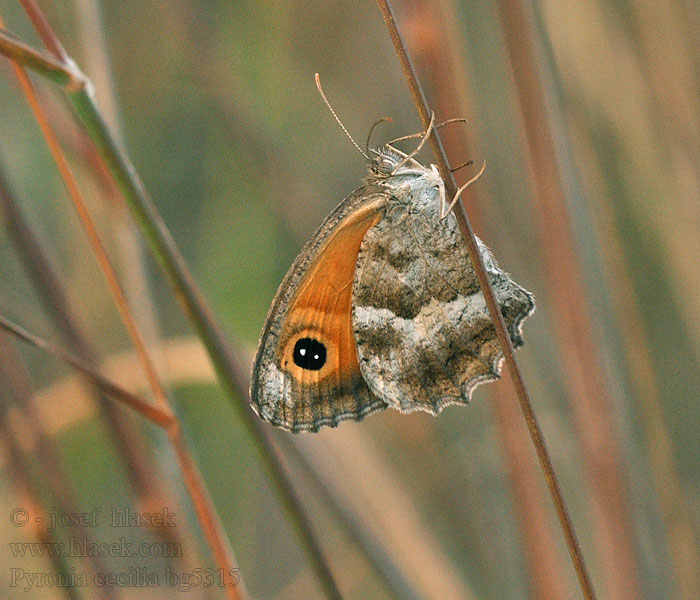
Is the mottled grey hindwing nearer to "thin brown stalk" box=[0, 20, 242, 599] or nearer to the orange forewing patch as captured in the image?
the orange forewing patch

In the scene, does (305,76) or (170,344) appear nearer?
(170,344)

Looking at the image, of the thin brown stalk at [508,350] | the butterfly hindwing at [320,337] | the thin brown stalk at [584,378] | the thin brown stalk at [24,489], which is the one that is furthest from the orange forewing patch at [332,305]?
the thin brown stalk at [24,489]

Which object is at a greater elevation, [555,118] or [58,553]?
[555,118]

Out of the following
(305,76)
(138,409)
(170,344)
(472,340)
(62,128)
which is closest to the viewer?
(138,409)

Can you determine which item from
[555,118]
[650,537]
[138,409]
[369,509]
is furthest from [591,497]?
[138,409]

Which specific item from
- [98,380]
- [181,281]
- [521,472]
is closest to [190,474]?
[98,380]

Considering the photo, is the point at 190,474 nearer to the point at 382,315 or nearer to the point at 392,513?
the point at 382,315

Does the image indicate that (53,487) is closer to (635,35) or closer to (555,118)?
(555,118)
